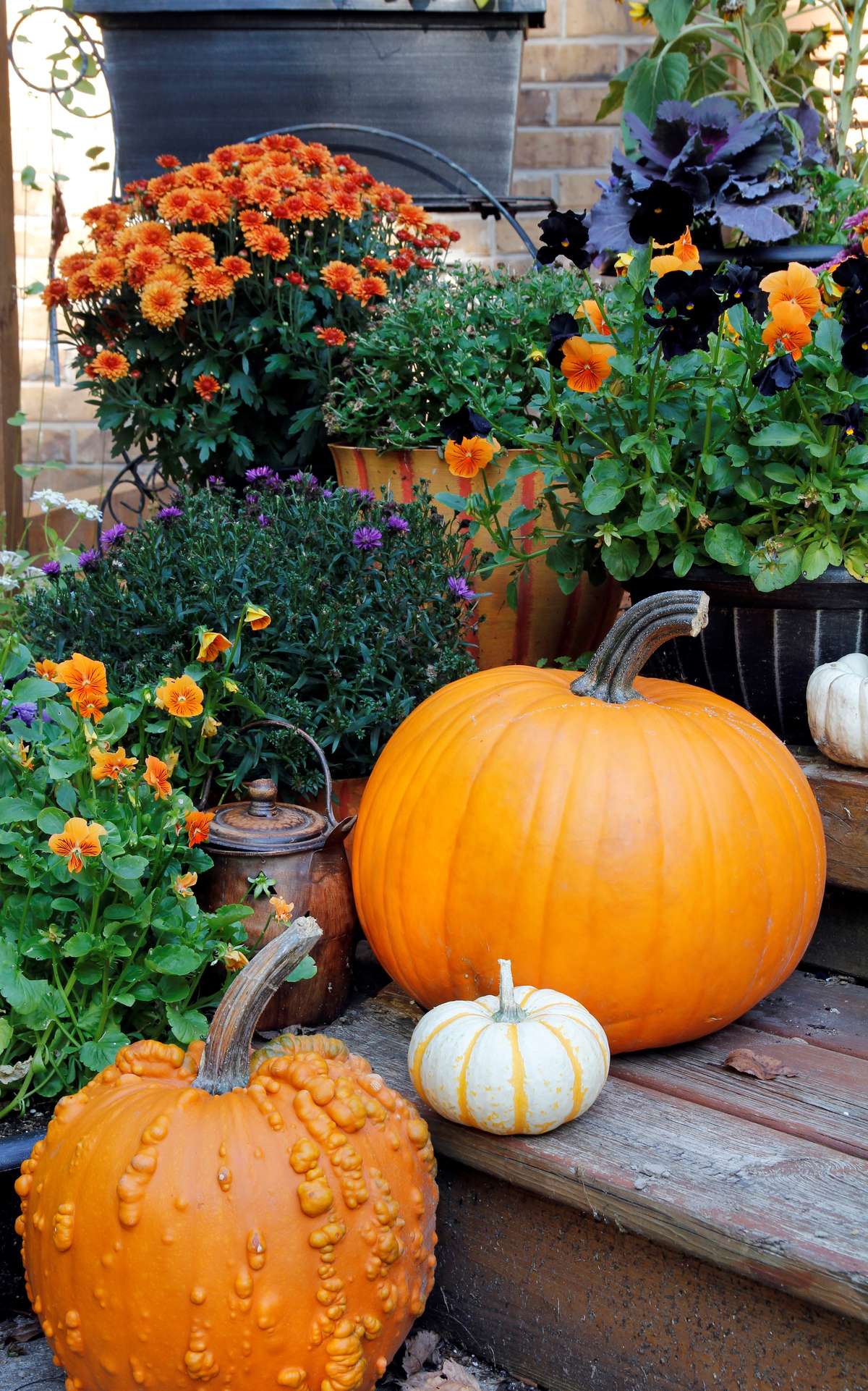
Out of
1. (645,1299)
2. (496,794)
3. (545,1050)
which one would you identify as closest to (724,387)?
(496,794)

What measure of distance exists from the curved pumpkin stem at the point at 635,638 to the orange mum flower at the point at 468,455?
17.5 inches

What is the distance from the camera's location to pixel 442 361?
2.33 meters

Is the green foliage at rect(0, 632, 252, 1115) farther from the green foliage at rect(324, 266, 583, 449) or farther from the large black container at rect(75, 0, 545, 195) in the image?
the large black container at rect(75, 0, 545, 195)

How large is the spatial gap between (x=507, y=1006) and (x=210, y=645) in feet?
1.88

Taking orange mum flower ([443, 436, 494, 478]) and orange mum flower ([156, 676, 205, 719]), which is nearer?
orange mum flower ([156, 676, 205, 719])

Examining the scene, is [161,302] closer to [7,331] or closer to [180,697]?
[7,331]

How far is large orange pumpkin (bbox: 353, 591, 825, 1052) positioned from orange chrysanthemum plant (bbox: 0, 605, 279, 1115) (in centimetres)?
26

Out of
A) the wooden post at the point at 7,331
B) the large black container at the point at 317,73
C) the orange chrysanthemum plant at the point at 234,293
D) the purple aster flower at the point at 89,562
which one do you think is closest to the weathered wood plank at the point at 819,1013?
the purple aster flower at the point at 89,562

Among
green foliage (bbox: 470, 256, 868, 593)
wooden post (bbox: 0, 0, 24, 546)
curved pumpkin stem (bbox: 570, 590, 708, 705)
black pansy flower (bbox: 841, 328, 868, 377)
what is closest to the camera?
curved pumpkin stem (bbox: 570, 590, 708, 705)

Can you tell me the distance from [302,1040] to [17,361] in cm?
284

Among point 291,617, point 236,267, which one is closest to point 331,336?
point 236,267

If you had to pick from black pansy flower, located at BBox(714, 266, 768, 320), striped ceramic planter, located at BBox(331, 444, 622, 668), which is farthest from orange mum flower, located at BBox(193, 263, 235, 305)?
black pansy flower, located at BBox(714, 266, 768, 320)

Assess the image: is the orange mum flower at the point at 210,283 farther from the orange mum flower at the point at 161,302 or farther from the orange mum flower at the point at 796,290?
the orange mum flower at the point at 796,290

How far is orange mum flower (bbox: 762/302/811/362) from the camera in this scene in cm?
157
